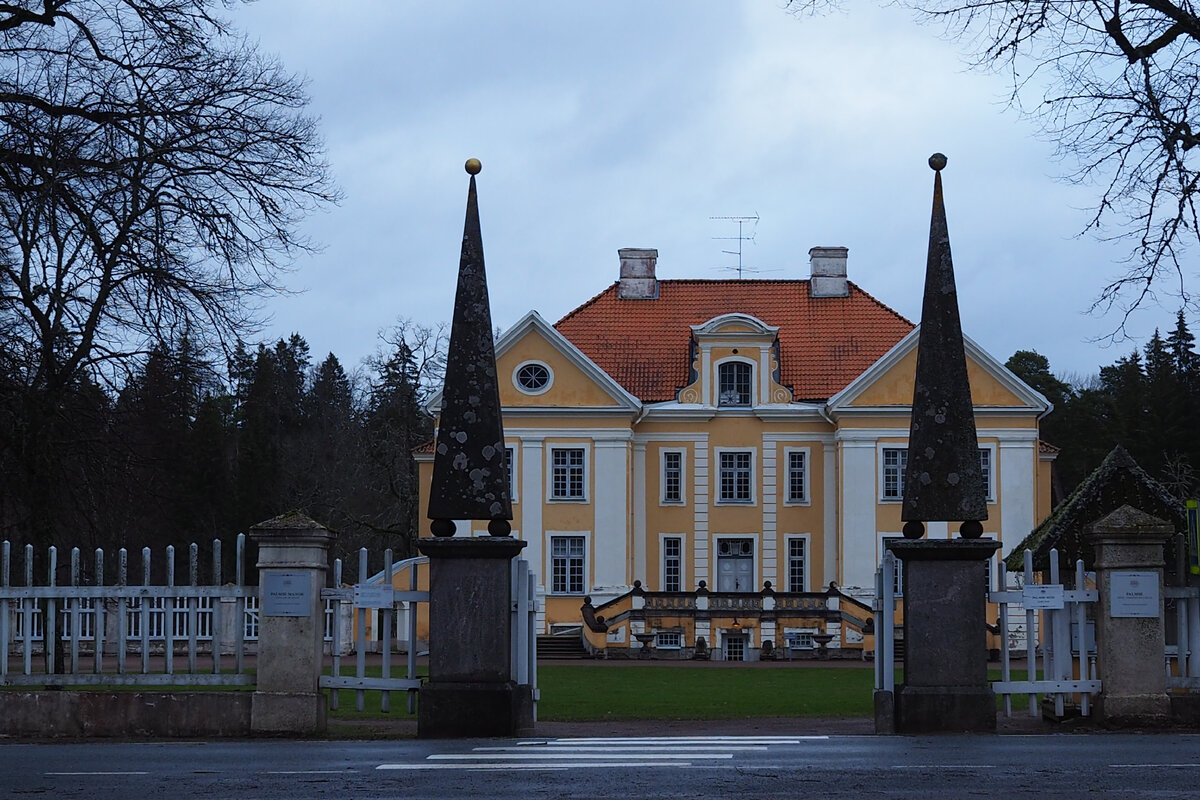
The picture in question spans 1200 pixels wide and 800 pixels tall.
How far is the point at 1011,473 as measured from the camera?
48.9 metres

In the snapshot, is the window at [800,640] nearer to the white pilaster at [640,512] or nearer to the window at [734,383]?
the white pilaster at [640,512]

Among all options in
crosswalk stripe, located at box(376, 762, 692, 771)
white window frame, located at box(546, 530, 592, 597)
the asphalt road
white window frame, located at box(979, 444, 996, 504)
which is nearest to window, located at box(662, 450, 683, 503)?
white window frame, located at box(546, 530, 592, 597)

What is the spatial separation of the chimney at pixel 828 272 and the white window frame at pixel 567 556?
1192cm

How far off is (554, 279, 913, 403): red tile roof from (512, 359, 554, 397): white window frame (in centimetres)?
275

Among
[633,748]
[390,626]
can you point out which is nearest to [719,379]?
[390,626]

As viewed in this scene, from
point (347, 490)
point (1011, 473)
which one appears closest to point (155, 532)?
point (347, 490)

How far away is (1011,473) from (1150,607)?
34.9m

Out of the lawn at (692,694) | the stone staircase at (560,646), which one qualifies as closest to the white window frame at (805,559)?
the stone staircase at (560,646)

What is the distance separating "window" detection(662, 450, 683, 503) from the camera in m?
51.1

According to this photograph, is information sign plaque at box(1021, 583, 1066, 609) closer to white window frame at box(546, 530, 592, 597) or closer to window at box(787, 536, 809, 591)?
white window frame at box(546, 530, 592, 597)

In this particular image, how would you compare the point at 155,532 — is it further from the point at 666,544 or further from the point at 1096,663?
the point at 1096,663

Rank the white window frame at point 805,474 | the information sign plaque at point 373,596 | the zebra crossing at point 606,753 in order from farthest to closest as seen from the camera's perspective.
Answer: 1. the white window frame at point 805,474
2. the information sign plaque at point 373,596
3. the zebra crossing at point 606,753

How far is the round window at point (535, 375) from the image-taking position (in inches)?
1934

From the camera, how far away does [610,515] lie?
49.5 meters
